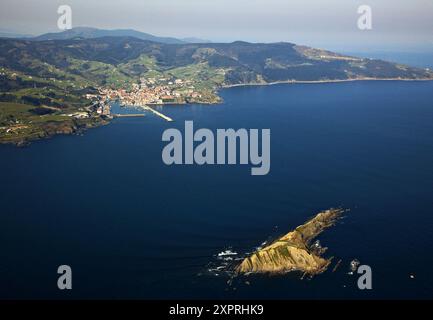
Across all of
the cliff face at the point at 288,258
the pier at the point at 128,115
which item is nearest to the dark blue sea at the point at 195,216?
the cliff face at the point at 288,258

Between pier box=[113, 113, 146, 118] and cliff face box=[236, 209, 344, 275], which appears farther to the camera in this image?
pier box=[113, 113, 146, 118]

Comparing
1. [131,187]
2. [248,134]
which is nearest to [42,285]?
[131,187]

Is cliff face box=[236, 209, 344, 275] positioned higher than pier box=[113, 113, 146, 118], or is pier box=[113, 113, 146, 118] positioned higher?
pier box=[113, 113, 146, 118]

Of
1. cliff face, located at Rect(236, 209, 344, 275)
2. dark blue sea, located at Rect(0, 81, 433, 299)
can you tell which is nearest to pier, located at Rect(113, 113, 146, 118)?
dark blue sea, located at Rect(0, 81, 433, 299)

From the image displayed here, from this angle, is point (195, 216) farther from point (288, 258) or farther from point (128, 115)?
point (128, 115)

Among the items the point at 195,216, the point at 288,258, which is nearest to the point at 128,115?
the point at 195,216

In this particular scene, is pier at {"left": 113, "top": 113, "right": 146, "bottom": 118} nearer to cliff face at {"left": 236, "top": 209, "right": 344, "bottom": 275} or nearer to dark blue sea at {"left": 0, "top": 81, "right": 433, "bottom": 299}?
dark blue sea at {"left": 0, "top": 81, "right": 433, "bottom": 299}

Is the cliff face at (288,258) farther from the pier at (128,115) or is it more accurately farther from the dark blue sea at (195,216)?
the pier at (128,115)

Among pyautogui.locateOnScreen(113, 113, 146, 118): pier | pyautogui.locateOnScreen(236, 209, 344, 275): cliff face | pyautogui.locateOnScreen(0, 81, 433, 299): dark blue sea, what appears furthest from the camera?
pyautogui.locateOnScreen(113, 113, 146, 118): pier
